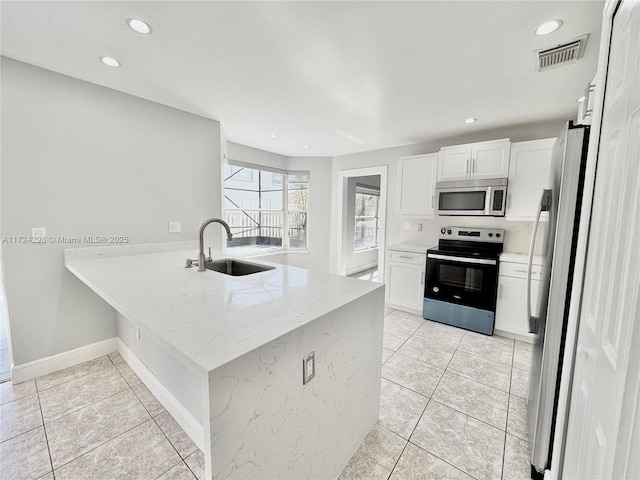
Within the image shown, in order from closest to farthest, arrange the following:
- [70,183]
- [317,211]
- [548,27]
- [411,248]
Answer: [548,27], [70,183], [411,248], [317,211]

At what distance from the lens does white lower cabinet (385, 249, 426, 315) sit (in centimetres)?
360

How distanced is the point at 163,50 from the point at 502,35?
2176 mm

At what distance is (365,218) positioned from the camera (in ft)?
21.8

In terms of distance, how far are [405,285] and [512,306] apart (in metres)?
1.23

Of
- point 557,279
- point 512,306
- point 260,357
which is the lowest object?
point 512,306

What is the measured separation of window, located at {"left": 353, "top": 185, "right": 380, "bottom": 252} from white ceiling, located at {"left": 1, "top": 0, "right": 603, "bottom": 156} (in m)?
3.52

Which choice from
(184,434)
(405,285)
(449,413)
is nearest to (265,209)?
(405,285)

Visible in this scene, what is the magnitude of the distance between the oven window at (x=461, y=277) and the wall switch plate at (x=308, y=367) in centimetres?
263

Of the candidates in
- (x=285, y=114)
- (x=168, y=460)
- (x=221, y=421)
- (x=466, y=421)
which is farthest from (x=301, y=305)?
(x=285, y=114)

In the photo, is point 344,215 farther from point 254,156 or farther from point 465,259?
point 465,259

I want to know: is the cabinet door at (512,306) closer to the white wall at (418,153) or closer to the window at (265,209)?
the white wall at (418,153)

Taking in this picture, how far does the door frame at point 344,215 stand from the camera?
439 cm

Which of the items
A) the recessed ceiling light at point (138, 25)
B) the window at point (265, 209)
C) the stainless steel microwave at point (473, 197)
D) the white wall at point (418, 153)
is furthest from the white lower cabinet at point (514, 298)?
the recessed ceiling light at point (138, 25)

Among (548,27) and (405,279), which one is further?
(405,279)
